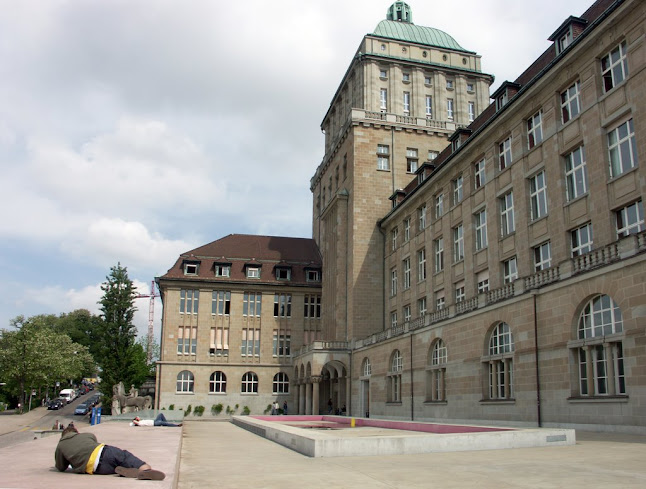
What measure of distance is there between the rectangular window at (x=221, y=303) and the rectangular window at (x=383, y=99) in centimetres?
2510

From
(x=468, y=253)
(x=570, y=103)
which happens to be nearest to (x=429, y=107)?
(x=468, y=253)

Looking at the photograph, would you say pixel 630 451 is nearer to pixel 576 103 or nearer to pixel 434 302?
pixel 576 103

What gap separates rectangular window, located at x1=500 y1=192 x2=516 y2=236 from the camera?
32.7m

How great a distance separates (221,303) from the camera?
213 ft

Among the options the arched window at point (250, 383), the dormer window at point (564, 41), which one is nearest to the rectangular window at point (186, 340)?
the arched window at point (250, 383)

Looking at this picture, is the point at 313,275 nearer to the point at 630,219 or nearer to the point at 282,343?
the point at 282,343

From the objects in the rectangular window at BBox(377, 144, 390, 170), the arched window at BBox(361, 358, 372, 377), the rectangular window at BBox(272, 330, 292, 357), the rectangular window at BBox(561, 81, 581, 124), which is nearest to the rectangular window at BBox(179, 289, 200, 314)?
the rectangular window at BBox(272, 330, 292, 357)

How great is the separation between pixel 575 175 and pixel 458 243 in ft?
40.6

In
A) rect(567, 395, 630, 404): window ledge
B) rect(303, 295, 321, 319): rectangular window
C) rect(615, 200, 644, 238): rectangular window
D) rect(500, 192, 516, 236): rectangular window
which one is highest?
rect(500, 192, 516, 236): rectangular window

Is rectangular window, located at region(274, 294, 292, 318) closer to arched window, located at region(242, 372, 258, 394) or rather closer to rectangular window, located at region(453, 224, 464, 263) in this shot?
arched window, located at region(242, 372, 258, 394)

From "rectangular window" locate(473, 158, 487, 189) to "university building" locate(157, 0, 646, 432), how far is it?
9 centimetres

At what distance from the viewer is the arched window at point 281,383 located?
211ft

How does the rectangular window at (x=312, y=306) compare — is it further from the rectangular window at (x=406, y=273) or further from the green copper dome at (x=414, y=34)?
the green copper dome at (x=414, y=34)

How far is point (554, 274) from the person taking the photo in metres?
24.0
